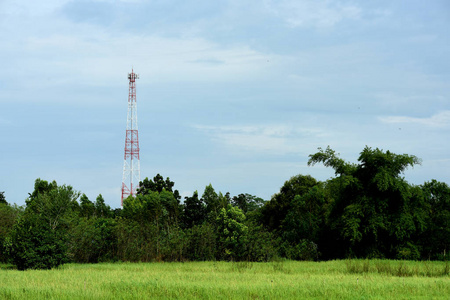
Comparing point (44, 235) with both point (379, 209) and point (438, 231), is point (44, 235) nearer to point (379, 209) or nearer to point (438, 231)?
point (379, 209)

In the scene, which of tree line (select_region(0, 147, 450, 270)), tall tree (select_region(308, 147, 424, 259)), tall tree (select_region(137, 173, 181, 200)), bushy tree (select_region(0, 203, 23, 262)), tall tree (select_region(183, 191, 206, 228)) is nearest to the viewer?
tree line (select_region(0, 147, 450, 270))

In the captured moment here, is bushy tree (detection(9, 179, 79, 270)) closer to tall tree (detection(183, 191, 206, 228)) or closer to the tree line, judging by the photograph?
the tree line

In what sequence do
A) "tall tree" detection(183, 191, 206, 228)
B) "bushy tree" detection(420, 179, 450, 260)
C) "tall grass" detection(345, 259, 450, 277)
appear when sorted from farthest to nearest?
"tall tree" detection(183, 191, 206, 228), "bushy tree" detection(420, 179, 450, 260), "tall grass" detection(345, 259, 450, 277)

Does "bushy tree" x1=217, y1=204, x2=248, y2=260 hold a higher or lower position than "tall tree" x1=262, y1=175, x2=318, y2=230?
lower

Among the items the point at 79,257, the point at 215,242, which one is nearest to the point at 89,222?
the point at 79,257

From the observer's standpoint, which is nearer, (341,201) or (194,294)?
(194,294)

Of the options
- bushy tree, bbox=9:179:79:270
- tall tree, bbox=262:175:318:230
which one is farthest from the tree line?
tall tree, bbox=262:175:318:230

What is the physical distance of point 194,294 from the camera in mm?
12875

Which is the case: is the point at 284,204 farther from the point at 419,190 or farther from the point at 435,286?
the point at 435,286

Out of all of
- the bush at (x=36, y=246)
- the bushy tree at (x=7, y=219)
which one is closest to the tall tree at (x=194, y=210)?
the bushy tree at (x=7, y=219)

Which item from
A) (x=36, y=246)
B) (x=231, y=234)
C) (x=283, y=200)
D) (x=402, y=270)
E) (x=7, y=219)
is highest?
(x=283, y=200)

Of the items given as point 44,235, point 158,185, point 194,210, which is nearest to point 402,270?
point 44,235

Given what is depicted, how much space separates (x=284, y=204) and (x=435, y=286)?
89.2ft

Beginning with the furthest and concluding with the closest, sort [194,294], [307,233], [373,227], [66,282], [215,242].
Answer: [307,233], [215,242], [373,227], [66,282], [194,294]
